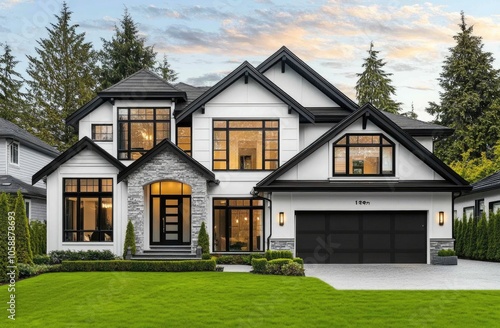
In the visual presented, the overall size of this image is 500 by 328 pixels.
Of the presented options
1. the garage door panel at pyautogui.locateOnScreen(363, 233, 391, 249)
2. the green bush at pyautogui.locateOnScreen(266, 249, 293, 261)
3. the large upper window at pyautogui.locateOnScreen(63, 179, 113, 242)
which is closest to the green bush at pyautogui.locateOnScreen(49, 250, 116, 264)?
the large upper window at pyautogui.locateOnScreen(63, 179, 113, 242)

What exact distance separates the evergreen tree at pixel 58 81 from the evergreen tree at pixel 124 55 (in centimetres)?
183

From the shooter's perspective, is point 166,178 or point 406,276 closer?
point 406,276

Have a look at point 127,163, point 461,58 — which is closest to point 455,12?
point 461,58

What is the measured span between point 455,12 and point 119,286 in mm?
40878

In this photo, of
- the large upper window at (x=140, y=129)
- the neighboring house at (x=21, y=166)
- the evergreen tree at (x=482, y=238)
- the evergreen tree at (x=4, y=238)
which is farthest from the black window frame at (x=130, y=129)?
the evergreen tree at (x=482, y=238)

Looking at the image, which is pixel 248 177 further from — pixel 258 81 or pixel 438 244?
pixel 438 244

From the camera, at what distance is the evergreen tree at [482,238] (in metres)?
24.2

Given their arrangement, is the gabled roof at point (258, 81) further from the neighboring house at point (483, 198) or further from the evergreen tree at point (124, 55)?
the evergreen tree at point (124, 55)

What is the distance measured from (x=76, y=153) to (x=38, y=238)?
410cm

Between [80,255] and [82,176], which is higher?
[82,176]

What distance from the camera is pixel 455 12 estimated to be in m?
45.7

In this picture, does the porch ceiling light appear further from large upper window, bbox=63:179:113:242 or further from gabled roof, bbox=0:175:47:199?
gabled roof, bbox=0:175:47:199

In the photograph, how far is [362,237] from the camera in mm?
21812

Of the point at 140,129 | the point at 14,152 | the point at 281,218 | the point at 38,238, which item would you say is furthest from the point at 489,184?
the point at 14,152
